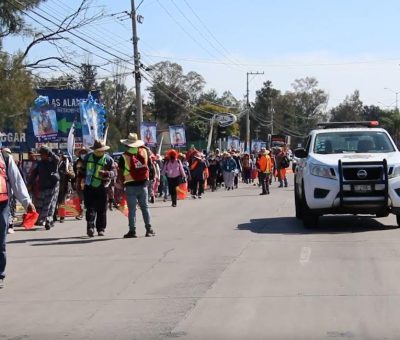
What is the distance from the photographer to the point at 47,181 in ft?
53.9

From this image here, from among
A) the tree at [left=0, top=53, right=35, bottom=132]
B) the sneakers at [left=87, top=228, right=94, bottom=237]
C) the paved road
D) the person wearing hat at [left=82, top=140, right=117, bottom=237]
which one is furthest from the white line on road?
the tree at [left=0, top=53, right=35, bottom=132]

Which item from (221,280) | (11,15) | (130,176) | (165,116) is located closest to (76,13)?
(11,15)

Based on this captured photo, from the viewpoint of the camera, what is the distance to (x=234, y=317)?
7355 mm

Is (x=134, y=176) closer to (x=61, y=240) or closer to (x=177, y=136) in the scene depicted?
(x=61, y=240)

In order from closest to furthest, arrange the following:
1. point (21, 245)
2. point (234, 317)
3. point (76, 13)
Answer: point (234, 317)
point (21, 245)
point (76, 13)

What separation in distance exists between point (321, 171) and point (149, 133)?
73.0ft

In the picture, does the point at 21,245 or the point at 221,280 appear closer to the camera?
the point at 221,280

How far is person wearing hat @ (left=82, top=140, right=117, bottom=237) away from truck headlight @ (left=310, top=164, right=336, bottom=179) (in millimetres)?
3914

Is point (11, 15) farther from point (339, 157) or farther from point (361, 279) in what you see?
point (361, 279)

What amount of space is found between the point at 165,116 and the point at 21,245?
293 feet

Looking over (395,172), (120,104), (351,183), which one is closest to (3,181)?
(351,183)

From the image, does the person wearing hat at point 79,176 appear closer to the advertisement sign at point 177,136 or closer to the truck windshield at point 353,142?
the truck windshield at point 353,142

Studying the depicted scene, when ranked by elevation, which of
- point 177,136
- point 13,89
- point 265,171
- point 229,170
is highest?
point 13,89

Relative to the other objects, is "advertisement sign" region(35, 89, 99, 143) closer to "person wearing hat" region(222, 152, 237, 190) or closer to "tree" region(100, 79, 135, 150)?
"person wearing hat" region(222, 152, 237, 190)
